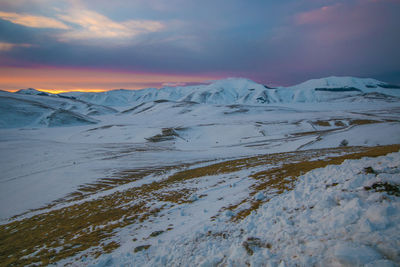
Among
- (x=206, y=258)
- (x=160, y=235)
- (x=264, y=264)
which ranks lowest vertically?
(x=160, y=235)

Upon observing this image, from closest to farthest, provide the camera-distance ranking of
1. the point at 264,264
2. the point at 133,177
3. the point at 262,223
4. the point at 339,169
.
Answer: the point at 264,264 → the point at 262,223 → the point at 339,169 → the point at 133,177

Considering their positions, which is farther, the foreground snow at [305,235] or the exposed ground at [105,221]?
the exposed ground at [105,221]

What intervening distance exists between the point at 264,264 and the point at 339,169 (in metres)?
7.63

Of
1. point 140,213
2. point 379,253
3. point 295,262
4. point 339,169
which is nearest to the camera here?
point 379,253

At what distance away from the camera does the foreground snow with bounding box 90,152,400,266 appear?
176 inches

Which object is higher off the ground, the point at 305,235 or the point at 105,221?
the point at 305,235

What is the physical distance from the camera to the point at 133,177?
25.8m

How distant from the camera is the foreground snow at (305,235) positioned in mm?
4465

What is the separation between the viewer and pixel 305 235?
5.52 meters

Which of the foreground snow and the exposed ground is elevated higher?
the foreground snow

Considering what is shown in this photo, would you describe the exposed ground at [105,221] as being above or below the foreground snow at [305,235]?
below

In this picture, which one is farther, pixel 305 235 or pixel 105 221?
pixel 105 221

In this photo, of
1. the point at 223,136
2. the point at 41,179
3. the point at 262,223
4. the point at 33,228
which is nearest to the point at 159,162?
the point at 41,179

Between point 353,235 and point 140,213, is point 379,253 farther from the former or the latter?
point 140,213
